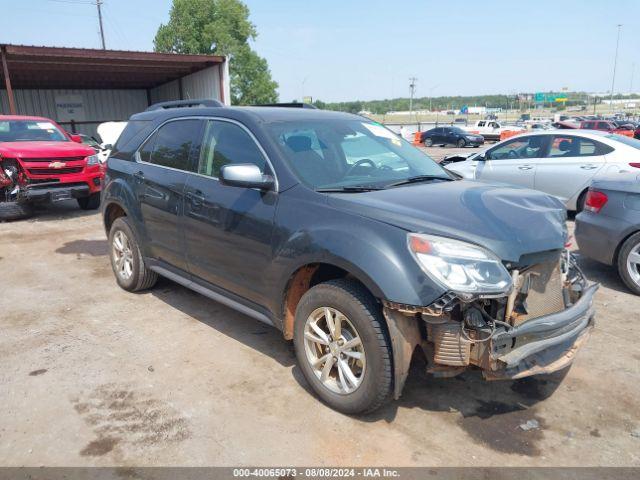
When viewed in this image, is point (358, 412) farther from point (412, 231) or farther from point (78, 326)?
point (78, 326)

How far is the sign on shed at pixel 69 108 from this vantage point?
2808 centimetres

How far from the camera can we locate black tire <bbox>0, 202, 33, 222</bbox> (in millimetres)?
9008

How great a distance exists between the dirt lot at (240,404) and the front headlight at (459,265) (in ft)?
3.17

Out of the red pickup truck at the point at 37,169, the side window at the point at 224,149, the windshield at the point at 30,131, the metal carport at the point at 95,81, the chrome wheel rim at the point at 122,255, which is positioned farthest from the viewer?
the metal carport at the point at 95,81

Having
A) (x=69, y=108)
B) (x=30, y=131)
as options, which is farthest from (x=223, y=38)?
(x=30, y=131)

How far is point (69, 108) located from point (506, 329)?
30.6m

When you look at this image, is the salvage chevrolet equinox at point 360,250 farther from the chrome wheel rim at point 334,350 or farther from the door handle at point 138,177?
the door handle at point 138,177

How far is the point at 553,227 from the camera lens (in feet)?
10.3

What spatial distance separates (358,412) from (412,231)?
3.80ft

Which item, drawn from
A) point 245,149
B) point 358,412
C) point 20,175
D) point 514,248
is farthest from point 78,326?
point 20,175

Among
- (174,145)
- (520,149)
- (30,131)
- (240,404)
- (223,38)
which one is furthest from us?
(223,38)

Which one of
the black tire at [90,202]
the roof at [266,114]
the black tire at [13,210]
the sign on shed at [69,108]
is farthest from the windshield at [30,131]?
the sign on shed at [69,108]

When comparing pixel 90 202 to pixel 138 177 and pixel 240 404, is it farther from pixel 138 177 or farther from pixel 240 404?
pixel 240 404

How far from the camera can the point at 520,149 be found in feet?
29.9
